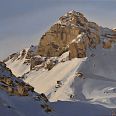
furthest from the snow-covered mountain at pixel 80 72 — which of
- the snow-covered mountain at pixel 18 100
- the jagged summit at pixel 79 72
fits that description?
the snow-covered mountain at pixel 18 100

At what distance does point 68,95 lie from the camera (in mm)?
153000

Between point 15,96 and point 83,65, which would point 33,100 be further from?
point 83,65

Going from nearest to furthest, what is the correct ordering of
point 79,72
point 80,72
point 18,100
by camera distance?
point 18,100, point 80,72, point 79,72

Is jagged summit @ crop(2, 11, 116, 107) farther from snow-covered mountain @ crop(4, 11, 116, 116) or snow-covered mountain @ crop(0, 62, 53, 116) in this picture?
snow-covered mountain @ crop(0, 62, 53, 116)

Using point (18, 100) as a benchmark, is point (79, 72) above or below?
below

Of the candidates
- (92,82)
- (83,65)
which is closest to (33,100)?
(92,82)

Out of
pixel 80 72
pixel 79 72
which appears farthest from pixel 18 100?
pixel 79 72

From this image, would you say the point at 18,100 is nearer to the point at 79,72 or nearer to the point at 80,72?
the point at 80,72

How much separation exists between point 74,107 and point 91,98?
6024cm

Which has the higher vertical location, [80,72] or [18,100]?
[18,100]

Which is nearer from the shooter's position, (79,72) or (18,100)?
(18,100)

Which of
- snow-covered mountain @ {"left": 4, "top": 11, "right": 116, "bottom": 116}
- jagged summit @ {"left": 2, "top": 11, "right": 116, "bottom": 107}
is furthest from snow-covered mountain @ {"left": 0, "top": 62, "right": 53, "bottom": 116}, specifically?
jagged summit @ {"left": 2, "top": 11, "right": 116, "bottom": 107}

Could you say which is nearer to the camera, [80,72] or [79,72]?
[80,72]

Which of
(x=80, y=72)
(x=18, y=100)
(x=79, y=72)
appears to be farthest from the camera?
(x=79, y=72)
